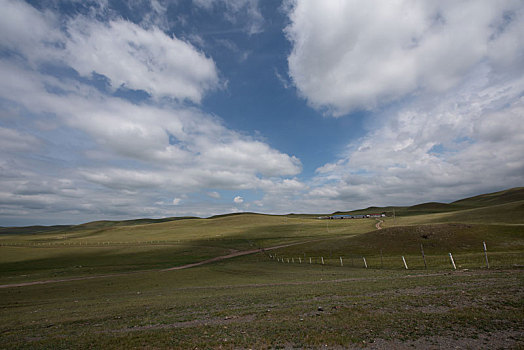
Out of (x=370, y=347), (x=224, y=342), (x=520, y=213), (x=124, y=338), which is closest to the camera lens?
(x=370, y=347)

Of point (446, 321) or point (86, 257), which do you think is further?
point (86, 257)

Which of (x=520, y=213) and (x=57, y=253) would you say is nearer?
(x=57, y=253)

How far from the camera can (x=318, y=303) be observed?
1427 centimetres

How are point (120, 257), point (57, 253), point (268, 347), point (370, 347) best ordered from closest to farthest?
point (370, 347), point (268, 347), point (120, 257), point (57, 253)

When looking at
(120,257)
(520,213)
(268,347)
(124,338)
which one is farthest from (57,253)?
(520,213)

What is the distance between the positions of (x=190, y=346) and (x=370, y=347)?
19.9ft

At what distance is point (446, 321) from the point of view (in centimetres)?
972

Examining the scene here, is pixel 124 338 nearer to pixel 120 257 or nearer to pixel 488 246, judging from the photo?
pixel 488 246

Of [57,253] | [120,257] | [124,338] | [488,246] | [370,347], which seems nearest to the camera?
[370,347]

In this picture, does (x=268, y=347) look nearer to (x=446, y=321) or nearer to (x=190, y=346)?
(x=190, y=346)

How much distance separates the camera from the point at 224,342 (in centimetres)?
916

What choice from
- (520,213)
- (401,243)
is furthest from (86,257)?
(520,213)

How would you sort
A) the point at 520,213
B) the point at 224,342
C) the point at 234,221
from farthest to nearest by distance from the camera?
the point at 234,221 → the point at 520,213 → the point at 224,342

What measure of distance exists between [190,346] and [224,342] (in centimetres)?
119
